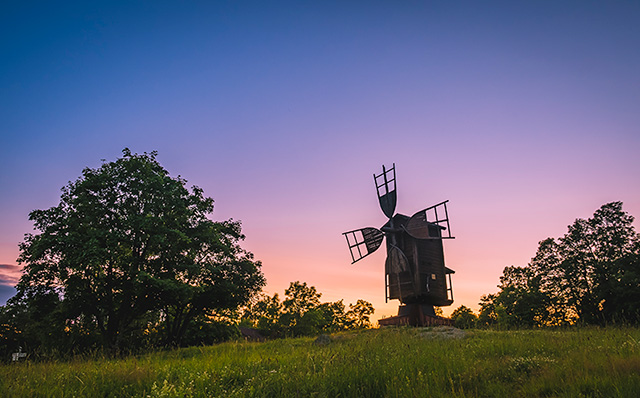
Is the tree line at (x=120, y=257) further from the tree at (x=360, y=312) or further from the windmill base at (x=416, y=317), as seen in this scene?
the tree at (x=360, y=312)

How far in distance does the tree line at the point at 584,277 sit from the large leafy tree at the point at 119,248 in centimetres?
2338

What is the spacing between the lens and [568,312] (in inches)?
1458

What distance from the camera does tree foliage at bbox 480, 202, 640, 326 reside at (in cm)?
3247

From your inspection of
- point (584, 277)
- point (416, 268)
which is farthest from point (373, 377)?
point (584, 277)

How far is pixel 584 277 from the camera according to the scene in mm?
36781

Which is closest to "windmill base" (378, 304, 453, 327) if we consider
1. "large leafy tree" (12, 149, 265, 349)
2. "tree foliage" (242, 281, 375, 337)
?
"large leafy tree" (12, 149, 265, 349)

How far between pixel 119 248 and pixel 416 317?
18.3m

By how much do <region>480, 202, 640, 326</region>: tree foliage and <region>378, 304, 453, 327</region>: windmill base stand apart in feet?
50.8

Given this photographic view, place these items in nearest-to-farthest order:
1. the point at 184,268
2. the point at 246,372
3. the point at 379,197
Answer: the point at 246,372 < the point at 184,268 < the point at 379,197

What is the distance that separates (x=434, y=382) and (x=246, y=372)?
378cm

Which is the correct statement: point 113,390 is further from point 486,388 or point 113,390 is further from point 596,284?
point 596,284

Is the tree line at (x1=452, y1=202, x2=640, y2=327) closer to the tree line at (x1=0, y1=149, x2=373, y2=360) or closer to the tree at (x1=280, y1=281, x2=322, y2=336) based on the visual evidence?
the tree line at (x1=0, y1=149, x2=373, y2=360)

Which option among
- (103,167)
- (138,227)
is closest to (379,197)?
(138,227)

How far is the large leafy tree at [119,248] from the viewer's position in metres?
20.6
